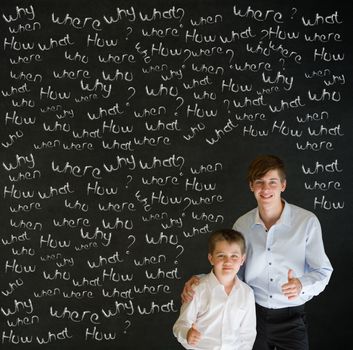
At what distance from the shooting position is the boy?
2.24 meters

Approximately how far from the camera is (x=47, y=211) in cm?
317

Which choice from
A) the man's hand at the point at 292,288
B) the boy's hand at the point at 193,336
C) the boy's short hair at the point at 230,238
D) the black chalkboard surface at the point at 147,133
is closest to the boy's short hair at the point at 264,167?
the boy's short hair at the point at 230,238

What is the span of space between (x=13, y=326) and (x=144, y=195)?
120 cm

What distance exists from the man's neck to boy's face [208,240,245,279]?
0.22 metres

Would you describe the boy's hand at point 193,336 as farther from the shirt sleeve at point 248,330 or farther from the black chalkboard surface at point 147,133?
the black chalkboard surface at point 147,133

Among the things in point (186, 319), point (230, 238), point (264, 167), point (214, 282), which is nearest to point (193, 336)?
point (186, 319)

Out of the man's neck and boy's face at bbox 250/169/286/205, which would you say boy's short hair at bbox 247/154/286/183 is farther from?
the man's neck

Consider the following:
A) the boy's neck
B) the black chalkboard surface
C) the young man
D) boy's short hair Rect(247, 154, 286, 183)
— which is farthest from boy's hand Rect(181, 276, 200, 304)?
the black chalkboard surface

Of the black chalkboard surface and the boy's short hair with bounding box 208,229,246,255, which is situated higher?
the black chalkboard surface

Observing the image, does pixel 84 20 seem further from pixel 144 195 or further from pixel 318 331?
pixel 318 331

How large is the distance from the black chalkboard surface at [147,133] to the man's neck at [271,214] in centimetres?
80

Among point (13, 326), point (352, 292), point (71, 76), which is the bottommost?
point (13, 326)

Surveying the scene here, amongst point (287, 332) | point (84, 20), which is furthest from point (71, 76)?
point (287, 332)

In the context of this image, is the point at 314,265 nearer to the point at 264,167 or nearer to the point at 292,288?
the point at 292,288
